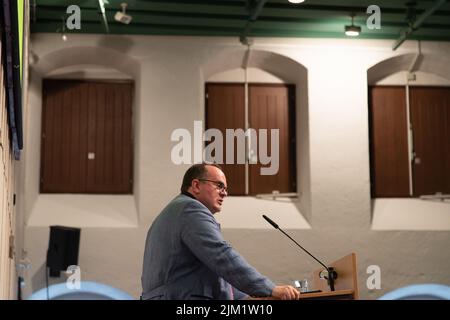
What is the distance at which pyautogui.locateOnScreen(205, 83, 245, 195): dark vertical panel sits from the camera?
9.21 m

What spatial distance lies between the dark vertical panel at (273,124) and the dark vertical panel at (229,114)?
0.42 feet

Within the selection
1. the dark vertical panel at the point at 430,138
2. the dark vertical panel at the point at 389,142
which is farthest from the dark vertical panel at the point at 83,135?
the dark vertical panel at the point at 430,138

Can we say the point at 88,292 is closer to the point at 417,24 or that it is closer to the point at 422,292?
the point at 422,292

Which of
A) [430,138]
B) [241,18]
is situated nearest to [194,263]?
[241,18]

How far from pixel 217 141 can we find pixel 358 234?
2033 millimetres

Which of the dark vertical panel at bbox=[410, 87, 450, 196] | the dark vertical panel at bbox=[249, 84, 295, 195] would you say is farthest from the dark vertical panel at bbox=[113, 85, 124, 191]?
the dark vertical panel at bbox=[410, 87, 450, 196]

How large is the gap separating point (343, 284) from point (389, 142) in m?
5.68

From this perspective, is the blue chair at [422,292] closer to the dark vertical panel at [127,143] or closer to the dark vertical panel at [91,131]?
the dark vertical panel at [127,143]

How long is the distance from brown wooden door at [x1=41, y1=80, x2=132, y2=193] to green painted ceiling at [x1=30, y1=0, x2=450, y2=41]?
2.69ft

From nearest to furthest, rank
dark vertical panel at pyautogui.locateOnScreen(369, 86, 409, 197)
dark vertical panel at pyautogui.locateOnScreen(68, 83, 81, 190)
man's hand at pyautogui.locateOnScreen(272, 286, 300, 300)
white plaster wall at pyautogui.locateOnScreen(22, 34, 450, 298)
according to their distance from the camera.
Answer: man's hand at pyautogui.locateOnScreen(272, 286, 300, 300)
white plaster wall at pyautogui.locateOnScreen(22, 34, 450, 298)
dark vertical panel at pyautogui.locateOnScreen(68, 83, 81, 190)
dark vertical panel at pyautogui.locateOnScreen(369, 86, 409, 197)

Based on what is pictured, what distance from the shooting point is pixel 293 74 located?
9.38 metres

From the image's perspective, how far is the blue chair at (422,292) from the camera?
8.74 m

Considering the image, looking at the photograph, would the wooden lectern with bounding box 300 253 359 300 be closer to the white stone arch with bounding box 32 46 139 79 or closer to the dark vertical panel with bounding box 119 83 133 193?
the dark vertical panel with bounding box 119 83 133 193
